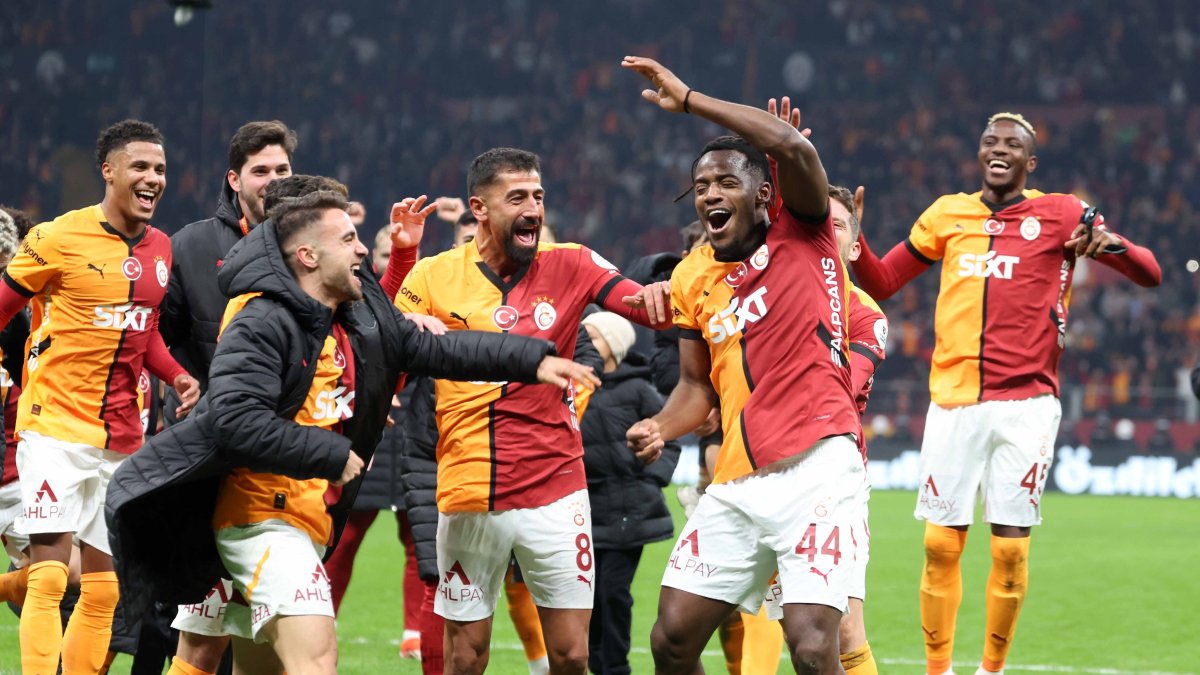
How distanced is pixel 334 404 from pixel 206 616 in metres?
0.93

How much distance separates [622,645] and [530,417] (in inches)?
74.1

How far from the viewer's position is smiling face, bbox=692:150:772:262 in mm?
5004

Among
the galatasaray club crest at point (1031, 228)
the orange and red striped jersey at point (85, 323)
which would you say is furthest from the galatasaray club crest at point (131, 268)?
the galatasaray club crest at point (1031, 228)

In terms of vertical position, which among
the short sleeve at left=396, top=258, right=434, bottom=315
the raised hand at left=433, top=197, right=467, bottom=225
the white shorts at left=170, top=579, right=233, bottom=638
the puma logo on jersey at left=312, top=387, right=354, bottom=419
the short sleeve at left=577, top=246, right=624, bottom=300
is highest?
the raised hand at left=433, top=197, right=467, bottom=225

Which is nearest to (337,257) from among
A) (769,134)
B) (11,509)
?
(769,134)

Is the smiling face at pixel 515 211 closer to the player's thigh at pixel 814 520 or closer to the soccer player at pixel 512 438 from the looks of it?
the soccer player at pixel 512 438

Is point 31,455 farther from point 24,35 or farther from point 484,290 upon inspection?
point 24,35

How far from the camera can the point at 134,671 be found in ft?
20.7

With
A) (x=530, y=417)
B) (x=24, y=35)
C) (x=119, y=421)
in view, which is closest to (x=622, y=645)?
(x=530, y=417)

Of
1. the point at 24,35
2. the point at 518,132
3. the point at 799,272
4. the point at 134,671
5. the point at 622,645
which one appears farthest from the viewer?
the point at 518,132

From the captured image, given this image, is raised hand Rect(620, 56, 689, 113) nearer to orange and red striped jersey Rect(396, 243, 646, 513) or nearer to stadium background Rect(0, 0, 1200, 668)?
orange and red striped jersey Rect(396, 243, 646, 513)

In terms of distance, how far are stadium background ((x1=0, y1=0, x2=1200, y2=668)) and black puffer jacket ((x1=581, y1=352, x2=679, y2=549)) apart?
61.0ft

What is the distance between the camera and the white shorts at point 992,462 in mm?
7352

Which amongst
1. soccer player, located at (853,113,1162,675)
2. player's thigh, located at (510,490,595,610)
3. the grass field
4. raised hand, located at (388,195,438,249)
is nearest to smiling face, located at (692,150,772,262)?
player's thigh, located at (510,490,595,610)
